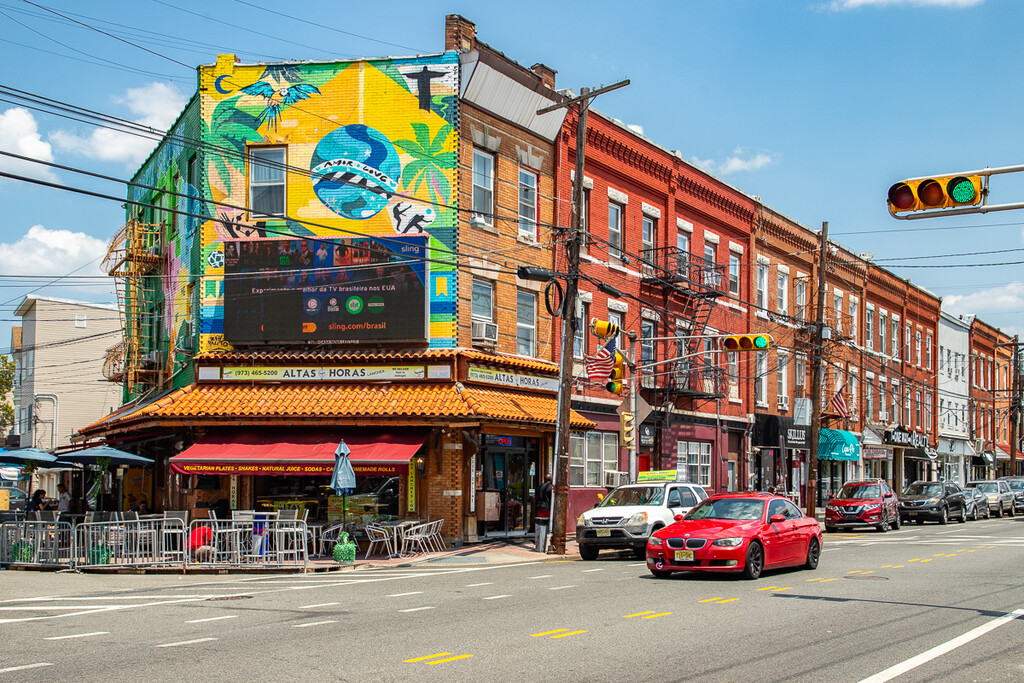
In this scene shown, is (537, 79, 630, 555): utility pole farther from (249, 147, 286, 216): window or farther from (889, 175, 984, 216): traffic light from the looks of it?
(889, 175, 984, 216): traffic light

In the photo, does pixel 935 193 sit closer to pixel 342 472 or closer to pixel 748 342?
pixel 748 342

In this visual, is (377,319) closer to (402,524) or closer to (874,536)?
(402,524)

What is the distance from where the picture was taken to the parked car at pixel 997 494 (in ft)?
137

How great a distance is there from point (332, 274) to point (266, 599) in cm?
1128

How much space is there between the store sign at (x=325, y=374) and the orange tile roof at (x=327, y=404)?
18 centimetres

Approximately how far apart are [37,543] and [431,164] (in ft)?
40.4

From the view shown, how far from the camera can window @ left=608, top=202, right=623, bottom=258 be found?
102 ft

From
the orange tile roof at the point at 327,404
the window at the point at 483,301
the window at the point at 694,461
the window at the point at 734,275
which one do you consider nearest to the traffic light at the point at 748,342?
the orange tile roof at the point at 327,404

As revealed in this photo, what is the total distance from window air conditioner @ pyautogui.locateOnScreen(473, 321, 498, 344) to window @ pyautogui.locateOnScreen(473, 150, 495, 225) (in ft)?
9.21

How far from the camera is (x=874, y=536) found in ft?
98.8

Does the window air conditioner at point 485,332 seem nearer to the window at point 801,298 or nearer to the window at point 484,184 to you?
the window at point 484,184

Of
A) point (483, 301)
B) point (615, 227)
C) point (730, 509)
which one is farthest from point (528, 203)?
point (730, 509)

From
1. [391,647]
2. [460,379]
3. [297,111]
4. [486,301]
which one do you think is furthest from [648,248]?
[391,647]

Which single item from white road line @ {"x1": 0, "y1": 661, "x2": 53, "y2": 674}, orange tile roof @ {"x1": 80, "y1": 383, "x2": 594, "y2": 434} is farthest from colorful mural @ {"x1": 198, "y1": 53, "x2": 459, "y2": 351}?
white road line @ {"x1": 0, "y1": 661, "x2": 53, "y2": 674}
